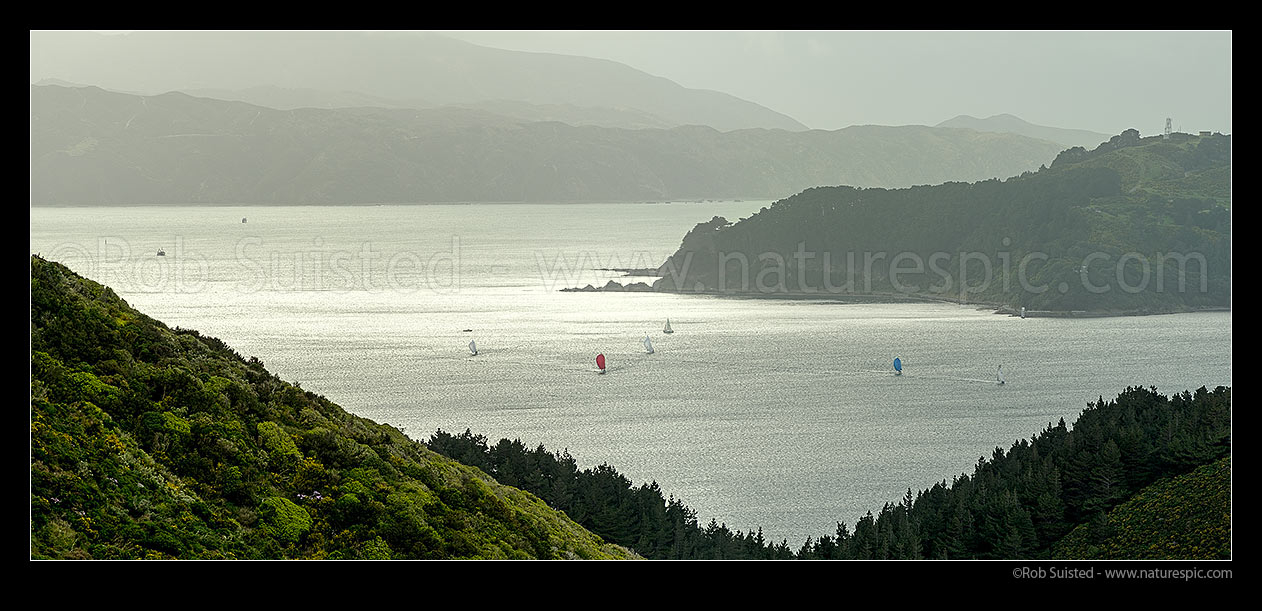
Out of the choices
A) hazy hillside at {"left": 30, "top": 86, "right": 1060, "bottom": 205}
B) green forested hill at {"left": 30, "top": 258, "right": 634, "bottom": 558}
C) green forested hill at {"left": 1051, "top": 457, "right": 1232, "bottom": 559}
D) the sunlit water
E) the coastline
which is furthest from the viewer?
hazy hillside at {"left": 30, "top": 86, "right": 1060, "bottom": 205}

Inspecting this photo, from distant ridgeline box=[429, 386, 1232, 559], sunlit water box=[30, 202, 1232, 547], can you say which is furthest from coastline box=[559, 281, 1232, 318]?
distant ridgeline box=[429, 386, 1232, 559]

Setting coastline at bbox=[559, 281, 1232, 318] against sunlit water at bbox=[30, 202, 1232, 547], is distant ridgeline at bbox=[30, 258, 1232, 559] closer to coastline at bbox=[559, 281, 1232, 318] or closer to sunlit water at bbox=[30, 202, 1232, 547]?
sunlit water at bbox=[30, 202, 1232, 547]

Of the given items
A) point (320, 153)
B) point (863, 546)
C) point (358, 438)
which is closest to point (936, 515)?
point (863, 546)

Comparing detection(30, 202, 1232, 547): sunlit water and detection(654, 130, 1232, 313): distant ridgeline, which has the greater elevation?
detection(654, 130, 1232, 313): distant ridgeline

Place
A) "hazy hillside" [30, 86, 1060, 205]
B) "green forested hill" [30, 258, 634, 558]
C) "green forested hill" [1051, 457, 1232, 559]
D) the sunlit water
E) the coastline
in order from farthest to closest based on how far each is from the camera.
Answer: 1. "hazy hillside" [30, 86, 1060, 205]
2. the coastline
3. the sunlit water
4. "green forested hill" [1051, 457, 1232, 559]
5. "green forested hill" [30, 258, 634, 558]

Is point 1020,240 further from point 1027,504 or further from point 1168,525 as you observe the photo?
point 1168,525

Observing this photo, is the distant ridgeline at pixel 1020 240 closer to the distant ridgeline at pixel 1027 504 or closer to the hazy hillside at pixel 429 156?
the hazy hillside at pixel 429 156

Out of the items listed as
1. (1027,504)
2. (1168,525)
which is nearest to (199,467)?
(1168,525)
